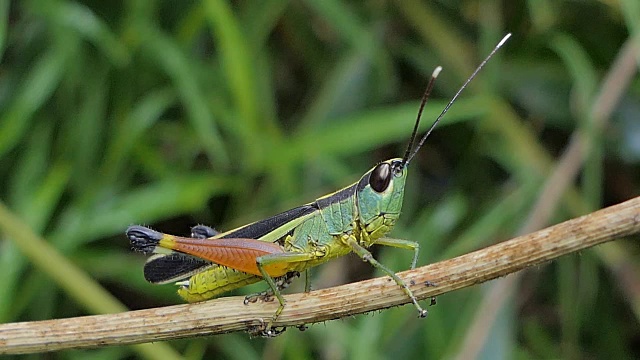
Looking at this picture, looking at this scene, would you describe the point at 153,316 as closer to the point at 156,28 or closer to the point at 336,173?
the point at 336,173

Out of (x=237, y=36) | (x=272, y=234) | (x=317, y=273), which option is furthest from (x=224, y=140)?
(x=272, y=234)

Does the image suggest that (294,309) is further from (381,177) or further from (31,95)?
(31,95)

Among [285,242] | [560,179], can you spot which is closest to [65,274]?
[285,242]

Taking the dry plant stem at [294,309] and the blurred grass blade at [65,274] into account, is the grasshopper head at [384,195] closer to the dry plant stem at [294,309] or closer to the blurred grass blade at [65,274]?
the dry plant stem at [294,309]

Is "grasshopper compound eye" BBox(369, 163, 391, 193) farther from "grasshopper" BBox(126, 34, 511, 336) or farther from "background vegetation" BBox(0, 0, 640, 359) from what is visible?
"background vegetation" BBox(0, 0, 640, 359)

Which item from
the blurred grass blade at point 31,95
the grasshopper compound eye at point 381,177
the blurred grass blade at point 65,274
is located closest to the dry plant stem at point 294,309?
the grasshopper compound eye at point 381,177
